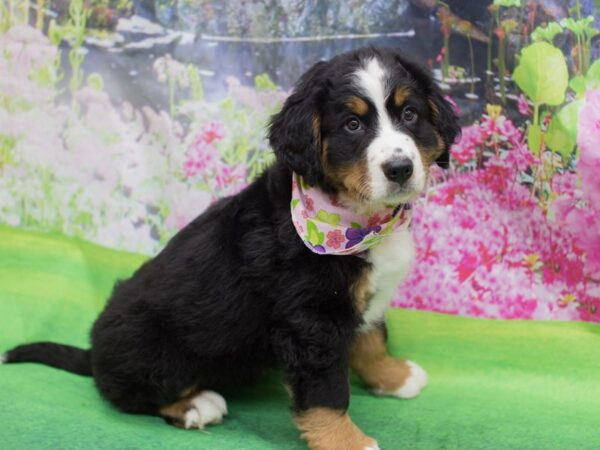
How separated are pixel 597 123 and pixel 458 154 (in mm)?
740

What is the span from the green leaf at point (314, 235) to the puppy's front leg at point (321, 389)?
1.24ft

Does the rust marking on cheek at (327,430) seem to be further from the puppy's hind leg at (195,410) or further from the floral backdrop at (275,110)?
the floral backdrop at (275,110)

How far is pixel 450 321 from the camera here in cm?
430

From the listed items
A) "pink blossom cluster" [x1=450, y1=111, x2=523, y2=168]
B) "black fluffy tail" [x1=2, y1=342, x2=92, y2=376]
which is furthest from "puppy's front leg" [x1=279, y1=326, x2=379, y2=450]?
"pink blossom cluster" [x1=450, y1=111, x2=523, y2=168]

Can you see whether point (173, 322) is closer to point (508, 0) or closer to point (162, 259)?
point (162, 259)

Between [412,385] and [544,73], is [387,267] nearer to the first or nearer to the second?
[412,385]

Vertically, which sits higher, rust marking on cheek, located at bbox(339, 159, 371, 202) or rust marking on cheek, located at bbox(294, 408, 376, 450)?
rust marking on cheek, located at bbox(339, 159, 371, 202)

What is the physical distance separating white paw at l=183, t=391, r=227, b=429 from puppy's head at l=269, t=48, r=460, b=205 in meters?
1.12

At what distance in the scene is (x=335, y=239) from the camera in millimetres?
3055

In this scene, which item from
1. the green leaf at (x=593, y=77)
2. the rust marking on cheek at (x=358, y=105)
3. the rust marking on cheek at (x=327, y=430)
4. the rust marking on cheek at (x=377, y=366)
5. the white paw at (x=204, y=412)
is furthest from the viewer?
the green leaf at (x=593, y=77)

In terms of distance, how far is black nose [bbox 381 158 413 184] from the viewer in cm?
282

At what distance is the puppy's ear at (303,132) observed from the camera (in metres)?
2.99

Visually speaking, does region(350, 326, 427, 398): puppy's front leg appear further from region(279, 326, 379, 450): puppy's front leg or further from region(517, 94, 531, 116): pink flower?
region(517, 94, 531, 116): pink flower

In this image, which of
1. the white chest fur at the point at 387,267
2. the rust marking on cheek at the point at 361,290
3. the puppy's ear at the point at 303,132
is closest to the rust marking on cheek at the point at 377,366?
the white chest fur at the point at 387,267
